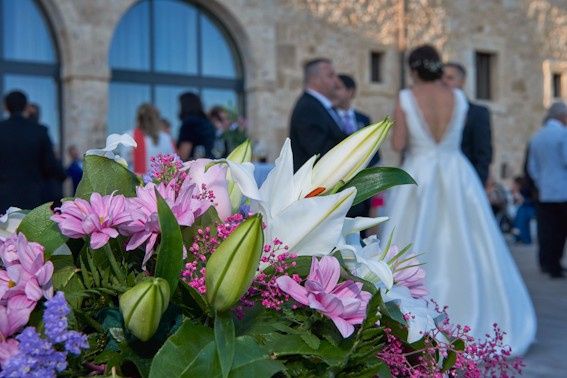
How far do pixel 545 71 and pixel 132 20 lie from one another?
967 cm

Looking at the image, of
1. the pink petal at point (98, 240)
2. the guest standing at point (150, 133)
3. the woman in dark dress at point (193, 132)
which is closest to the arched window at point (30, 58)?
the guest standing at point (150, 133)

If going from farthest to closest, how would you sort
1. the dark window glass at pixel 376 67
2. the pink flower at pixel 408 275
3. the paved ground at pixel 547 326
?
the dark window glass at pixel 376 67 < the paved ground at pixel 547 326 < the pink flower at pixel 408 275

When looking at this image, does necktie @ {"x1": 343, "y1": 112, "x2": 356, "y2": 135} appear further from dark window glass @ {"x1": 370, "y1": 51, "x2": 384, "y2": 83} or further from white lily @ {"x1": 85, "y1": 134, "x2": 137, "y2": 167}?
dark window glass @ {"x1": 370, "y1": 51, "x2": 384, "y2": 83}

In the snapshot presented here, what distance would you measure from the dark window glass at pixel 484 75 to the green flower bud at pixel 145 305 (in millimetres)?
17832

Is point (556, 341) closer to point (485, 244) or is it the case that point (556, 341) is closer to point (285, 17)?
point (485, 244)

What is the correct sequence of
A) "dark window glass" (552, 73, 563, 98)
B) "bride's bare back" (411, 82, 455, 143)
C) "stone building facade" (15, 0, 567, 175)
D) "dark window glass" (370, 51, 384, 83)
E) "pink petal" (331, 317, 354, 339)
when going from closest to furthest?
"pink petal" (331, 317, 354, 339), "bride's bare back" (411, 82, 455, 143), "stone building facade" (15, 0, 567, 175), "dark window glass" (370, 51, 384, 83), "dark window glass" (552, 73, 563, 98)

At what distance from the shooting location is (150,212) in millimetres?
968

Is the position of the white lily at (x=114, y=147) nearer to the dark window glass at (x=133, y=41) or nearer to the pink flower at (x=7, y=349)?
the pink flower at (x=7, y=349)

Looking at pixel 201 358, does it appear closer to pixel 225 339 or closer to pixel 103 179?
pixel 225 339

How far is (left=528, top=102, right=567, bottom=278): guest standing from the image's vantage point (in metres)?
8.36

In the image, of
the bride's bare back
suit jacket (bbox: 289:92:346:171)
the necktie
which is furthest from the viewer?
the necktie

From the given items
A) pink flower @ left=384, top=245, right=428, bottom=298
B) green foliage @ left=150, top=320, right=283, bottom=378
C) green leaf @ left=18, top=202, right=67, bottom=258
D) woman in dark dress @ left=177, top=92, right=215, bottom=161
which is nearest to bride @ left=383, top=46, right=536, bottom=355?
woman in dark dress @ left=177, top=92, right=215, bottom=161

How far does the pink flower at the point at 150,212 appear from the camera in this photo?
0.95 metres

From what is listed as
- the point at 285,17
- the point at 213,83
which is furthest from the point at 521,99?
the point at 213,83
